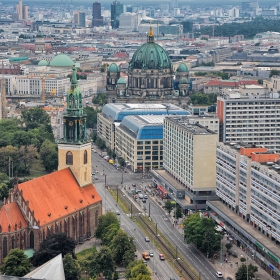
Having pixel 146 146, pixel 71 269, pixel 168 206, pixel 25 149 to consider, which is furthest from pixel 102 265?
pixel 146 146

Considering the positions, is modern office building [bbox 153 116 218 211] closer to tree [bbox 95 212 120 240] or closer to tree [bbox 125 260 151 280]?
tree [bbox 95 212 120 240]

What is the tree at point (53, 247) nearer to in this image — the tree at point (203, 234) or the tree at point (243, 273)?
the tree at point (203, 234)

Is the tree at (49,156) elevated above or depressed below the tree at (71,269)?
above

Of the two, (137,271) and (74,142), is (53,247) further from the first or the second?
(74,142)

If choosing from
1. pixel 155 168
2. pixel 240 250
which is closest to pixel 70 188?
pixel 240 250

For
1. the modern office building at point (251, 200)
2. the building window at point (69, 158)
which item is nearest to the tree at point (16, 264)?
the building window at point (69, 158)

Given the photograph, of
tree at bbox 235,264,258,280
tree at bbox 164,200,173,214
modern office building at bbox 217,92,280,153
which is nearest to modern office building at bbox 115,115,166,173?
modern office building at bbox 217,92,280,153
